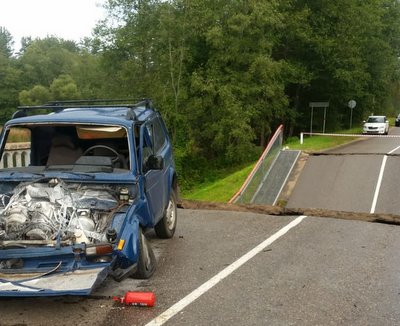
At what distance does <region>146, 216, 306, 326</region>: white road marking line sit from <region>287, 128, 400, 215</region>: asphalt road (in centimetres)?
815

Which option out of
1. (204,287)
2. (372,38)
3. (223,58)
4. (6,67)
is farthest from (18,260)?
(6,67)

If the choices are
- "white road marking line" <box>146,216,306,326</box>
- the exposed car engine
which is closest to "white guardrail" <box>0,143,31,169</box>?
the exposed car engine

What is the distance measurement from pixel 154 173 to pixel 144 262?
4.62 ft

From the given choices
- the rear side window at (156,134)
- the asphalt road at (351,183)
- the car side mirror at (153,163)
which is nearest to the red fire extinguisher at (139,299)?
the car side mirror at (153,163)

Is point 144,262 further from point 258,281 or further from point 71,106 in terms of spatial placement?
point 71,106

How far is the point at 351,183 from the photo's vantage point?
17.5 m

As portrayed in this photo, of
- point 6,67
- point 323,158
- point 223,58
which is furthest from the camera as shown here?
point 6,67

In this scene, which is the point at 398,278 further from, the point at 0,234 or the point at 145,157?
the point at 0,234

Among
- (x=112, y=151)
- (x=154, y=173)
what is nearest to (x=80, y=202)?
(x=112, y=151)

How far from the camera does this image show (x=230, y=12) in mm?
30500

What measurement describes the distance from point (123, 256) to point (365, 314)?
2.51 metres

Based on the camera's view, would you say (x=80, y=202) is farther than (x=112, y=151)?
No

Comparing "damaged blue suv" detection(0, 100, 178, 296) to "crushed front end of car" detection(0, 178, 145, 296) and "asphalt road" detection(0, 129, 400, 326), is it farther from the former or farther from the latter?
"asphalt road" detection(0, 129, 400, 326)

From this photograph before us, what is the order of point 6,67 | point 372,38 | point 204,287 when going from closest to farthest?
point 204,287, point 372,38, point 6,67
